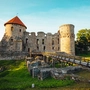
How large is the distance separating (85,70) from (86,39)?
28.3 m

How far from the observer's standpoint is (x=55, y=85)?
16.6m

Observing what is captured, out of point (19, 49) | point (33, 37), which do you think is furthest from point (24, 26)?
point (19, 49)

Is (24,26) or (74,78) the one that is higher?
(24,26)

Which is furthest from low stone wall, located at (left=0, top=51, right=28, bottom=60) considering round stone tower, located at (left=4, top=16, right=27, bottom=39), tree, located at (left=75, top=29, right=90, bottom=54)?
tree, located at (left=75, top=29, right=90, bottom=54)

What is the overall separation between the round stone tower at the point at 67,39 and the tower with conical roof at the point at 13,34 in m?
12.6

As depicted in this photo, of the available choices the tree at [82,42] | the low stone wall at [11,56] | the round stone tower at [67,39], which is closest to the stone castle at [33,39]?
the round stone tower at [67,39]

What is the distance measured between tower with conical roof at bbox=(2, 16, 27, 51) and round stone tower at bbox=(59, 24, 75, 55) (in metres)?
12.6

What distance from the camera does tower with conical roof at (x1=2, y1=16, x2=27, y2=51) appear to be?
40.5 m

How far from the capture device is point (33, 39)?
4441 cm

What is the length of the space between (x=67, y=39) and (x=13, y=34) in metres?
15.9

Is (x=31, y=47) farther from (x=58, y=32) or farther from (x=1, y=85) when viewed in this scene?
(x=1, y=85)

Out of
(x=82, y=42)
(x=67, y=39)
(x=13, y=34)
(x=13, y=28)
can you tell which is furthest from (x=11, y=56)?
(x=82, y=42)

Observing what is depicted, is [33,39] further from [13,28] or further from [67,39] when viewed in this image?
[67,39]

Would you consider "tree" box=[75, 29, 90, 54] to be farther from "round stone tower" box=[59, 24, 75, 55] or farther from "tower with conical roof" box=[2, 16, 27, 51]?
"tower with conical roof" box=[2, 16, 27, 51]
